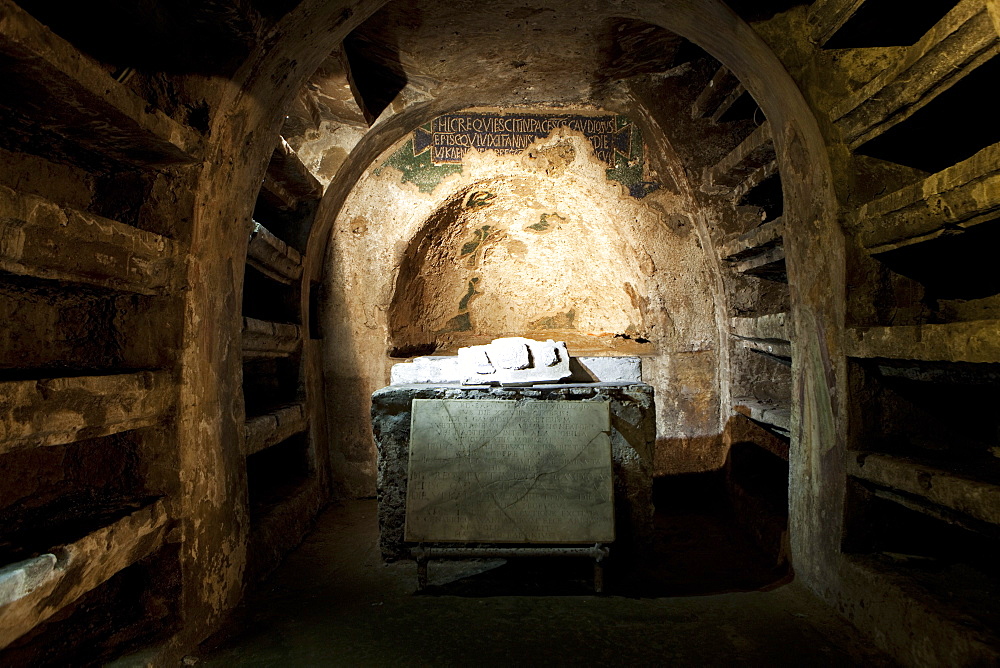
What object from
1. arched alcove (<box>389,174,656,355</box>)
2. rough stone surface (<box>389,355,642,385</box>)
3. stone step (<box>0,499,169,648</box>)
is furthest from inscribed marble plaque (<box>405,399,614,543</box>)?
arched alcove (<box>389,174,656,355</box>)

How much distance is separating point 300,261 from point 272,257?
533 mm

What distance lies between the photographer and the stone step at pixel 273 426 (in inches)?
118

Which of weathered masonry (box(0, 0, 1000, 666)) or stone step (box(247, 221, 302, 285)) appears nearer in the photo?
weathered masonry (box(0, 0, 1000, 666))

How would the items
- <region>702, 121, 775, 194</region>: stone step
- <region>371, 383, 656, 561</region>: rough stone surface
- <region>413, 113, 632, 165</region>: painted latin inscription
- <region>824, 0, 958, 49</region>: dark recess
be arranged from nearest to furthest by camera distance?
<region>824, 0, 958, 49</region>: dark recess
<region>371, 383, 656, 561</region>: rough stone surface
<region>702, 121, 775, 194</region>: stone step
<region>413, 113, 632, 165</region>: painted latin inscription

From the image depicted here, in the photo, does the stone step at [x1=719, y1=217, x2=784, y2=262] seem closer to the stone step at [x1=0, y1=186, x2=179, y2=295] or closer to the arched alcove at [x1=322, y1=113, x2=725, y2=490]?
the arched alcove at [x1=322, y1=113, x2=725, y2=490]

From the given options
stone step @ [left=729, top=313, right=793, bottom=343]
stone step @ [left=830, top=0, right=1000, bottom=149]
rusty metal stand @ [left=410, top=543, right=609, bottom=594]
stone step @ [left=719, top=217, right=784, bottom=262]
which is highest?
stone step @ [left=830, top=0, right=1000, bottom=149]

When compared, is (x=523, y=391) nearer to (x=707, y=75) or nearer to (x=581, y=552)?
(x=581, y=552)

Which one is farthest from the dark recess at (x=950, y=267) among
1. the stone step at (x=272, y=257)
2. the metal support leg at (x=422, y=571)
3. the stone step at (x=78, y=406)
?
the stone step at (x=272, y=257)

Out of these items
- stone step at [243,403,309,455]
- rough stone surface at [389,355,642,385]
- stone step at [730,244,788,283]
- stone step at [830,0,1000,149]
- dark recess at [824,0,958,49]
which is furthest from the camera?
stone step at [730,244,788,283]

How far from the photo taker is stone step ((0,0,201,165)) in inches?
54.7

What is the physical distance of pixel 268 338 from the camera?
3.45 m

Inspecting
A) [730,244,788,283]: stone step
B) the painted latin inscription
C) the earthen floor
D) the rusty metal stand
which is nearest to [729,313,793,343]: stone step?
[730,244,788,283]: stone step

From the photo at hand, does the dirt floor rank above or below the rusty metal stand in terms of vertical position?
below

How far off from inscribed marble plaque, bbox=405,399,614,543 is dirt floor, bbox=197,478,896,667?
326 millimetres
